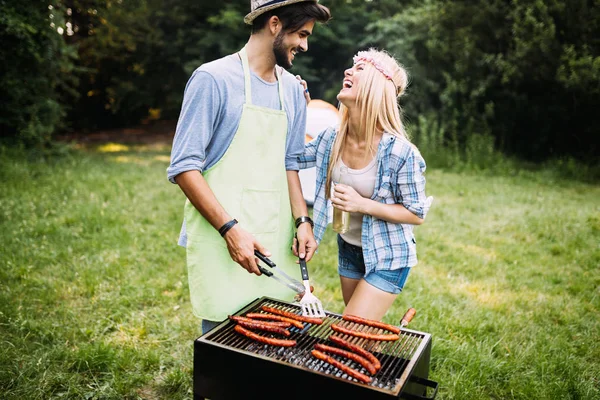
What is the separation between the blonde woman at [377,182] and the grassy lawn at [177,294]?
3.65ft

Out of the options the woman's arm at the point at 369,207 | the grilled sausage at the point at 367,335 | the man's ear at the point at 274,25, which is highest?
the man's ear at the point at 274,25

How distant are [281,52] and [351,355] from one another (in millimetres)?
1491

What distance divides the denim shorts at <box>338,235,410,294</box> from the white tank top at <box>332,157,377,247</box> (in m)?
0.07

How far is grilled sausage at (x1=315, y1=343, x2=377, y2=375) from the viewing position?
189 centimetres

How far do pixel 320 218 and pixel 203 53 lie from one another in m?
12.9

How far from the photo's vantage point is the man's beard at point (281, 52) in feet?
8.14

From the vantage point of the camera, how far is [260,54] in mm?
2516

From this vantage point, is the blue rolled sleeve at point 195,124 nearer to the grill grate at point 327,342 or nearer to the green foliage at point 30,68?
the grill grate at point 327,342

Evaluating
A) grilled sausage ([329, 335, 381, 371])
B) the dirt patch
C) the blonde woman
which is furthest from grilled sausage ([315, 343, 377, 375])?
the dirt patch

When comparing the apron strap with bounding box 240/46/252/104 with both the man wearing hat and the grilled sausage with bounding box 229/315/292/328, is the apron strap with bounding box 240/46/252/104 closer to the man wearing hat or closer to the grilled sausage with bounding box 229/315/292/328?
the man wearing hat

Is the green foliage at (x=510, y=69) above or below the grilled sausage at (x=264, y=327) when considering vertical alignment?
above

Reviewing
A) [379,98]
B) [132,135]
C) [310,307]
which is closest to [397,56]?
[132,135]

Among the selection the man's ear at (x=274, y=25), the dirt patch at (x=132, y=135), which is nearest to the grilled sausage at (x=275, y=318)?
the man's ear at (x=274, y=25)

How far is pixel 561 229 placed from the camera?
21.1ft
